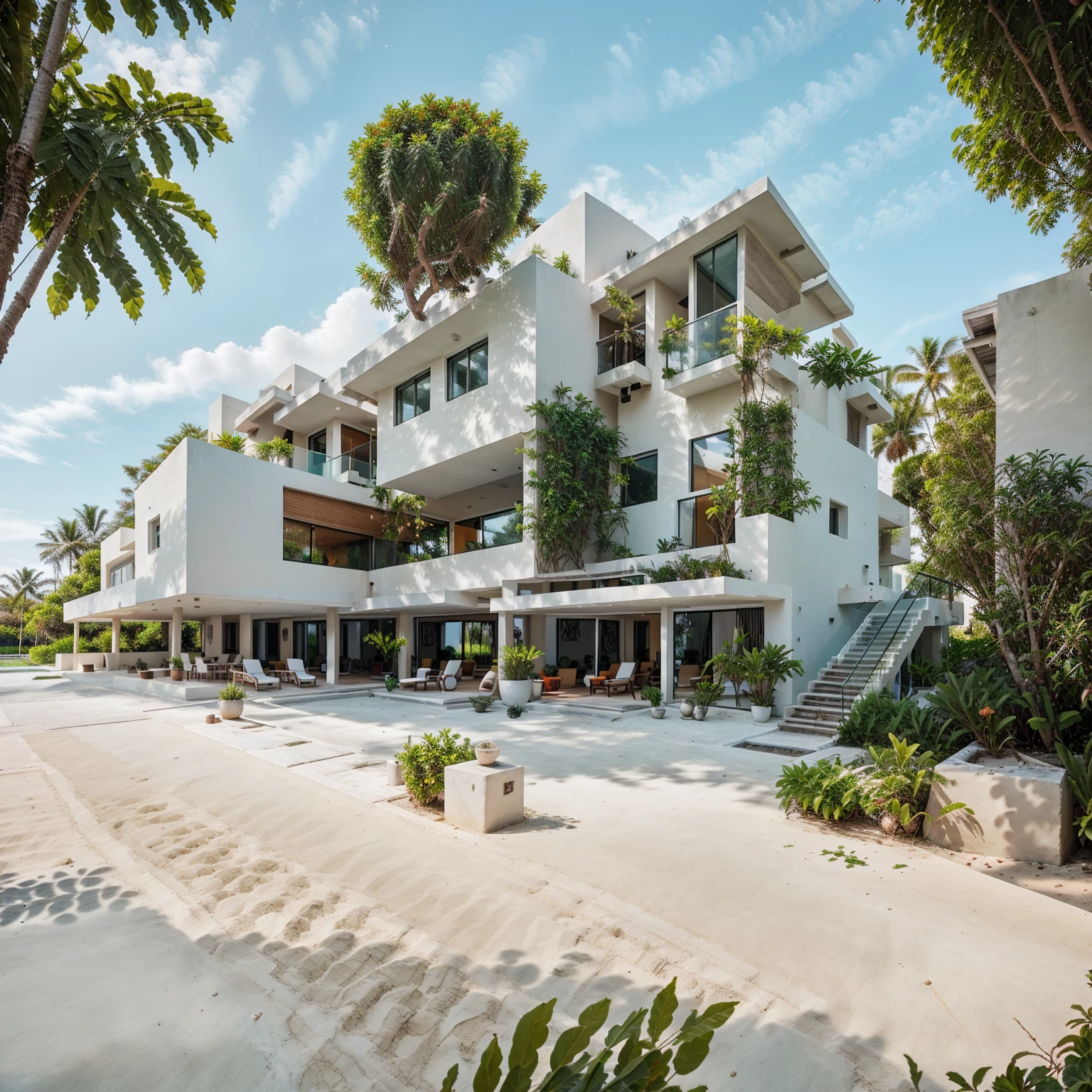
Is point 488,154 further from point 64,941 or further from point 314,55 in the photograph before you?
point 64,941

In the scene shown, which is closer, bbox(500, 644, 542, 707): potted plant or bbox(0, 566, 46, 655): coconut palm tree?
bbox(500, 644, 542, 707): potted plant

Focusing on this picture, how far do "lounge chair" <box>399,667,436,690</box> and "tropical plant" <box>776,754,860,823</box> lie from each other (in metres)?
13.9

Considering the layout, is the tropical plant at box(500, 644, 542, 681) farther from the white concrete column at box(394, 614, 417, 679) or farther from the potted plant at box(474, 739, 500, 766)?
the potted plant at box(474, 739, 500, 766)

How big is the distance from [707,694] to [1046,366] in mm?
8555

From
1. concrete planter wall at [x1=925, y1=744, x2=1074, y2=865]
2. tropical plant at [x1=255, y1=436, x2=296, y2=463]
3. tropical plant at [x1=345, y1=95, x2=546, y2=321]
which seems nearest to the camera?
concrete planter wall at [x1=925, y1=744, x2=1074, y2=865]

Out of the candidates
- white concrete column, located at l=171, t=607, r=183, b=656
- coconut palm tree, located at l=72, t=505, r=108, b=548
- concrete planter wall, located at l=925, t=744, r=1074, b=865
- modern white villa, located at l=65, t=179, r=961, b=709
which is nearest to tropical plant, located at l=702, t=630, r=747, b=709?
modern white villa, located at l=65, t=179, r=961, b=709

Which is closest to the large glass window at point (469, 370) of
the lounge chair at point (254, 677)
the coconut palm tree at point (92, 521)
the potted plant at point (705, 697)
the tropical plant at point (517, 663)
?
the tropical plant at point (517, 663)

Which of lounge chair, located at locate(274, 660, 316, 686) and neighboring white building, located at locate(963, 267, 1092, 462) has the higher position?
neighboring white building, located at locate(963, 267, 1092, 462)

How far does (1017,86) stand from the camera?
616cm

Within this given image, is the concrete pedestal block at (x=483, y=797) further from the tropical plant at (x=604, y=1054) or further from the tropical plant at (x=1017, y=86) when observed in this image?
the tropical plant at (x=1017, y=86)

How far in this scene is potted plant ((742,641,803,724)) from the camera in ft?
44.6

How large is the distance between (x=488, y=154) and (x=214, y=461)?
12.2 metres

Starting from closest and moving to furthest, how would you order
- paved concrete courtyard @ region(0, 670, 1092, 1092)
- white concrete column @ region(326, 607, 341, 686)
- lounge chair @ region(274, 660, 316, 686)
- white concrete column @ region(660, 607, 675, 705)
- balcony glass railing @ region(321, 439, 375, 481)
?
paved concrete courtyard @ region(0, 670, 1092, 1092)
white concrete column @ region(660, 607, 675, 705)
lounge chair @ region(274, 660, 316, 686)
white concrete column @ region(326, 607, 341, 686)
balcony glass railing @ region(321, 439, 375, 481)

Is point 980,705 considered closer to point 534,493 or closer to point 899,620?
point 899,620
